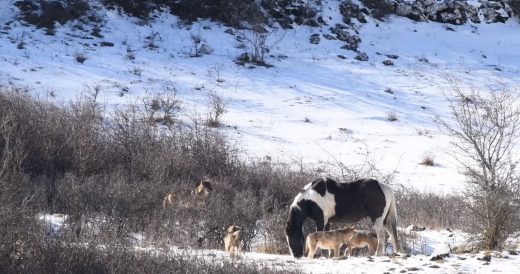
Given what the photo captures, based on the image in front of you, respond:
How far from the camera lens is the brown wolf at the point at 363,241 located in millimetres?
8258

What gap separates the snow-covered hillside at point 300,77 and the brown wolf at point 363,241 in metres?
7.08

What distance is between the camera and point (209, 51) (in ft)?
80.3

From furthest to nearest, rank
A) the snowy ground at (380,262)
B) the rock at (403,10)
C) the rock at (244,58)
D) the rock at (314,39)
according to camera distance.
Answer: the rock at (403,10) < the rock at (314,39) < the rock at (244,58) < the snowy ground at (380,262)

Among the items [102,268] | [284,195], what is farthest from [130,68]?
[102,268]

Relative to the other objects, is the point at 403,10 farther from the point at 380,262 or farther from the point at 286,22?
the point at 380,262

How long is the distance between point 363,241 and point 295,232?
0.85 metres

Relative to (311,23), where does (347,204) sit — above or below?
below

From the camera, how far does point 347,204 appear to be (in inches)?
354

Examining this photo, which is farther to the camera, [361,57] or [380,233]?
[361,57]

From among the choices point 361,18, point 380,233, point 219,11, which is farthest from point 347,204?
point 361,18

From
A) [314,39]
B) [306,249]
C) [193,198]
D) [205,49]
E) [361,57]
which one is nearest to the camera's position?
[306,249]

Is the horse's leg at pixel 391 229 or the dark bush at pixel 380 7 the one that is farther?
the dark bush at pixel 380 7

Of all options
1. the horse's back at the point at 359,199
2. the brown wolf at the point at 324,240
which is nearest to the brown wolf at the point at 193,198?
the horse's back at the point at 359,199

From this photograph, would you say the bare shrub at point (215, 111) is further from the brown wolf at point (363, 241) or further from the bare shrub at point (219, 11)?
the brown wolf at point (363, 241)
